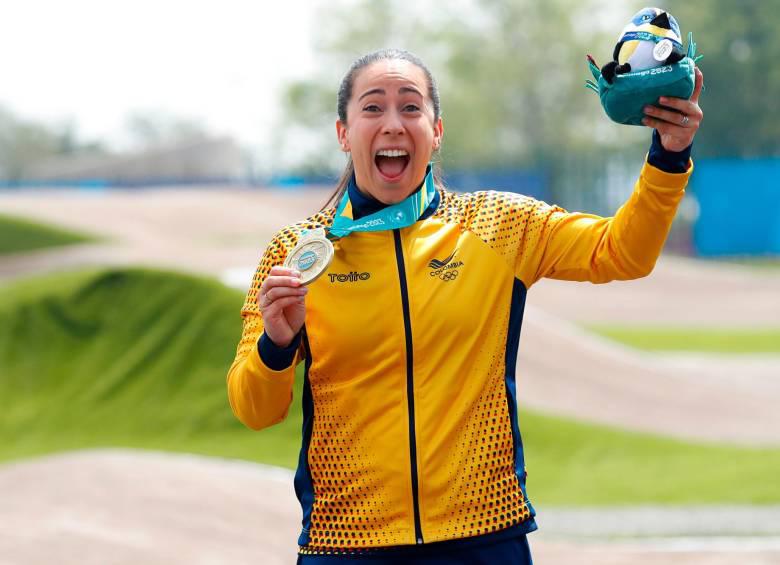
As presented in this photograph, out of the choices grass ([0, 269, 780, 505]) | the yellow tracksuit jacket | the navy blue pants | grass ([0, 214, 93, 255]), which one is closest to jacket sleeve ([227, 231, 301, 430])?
the yellow tracksuit jacket

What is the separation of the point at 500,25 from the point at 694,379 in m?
42.0

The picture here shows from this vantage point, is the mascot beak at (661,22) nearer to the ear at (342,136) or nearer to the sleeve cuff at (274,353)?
the ear at (342,136)

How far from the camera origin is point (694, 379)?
13.9 meters

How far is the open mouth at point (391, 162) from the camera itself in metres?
2.85

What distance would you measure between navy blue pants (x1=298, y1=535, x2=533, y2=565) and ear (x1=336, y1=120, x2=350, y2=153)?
1.03 meters

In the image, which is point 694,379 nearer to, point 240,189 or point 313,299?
point 313,299

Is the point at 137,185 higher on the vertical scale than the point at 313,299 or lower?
higher

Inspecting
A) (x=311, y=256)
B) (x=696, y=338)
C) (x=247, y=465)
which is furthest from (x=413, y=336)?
(x=696, y=338)

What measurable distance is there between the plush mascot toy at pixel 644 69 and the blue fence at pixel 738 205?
108 feet

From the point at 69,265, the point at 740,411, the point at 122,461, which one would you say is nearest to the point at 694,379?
the point at 740,411

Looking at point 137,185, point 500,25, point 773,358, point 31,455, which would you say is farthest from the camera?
point 500,25

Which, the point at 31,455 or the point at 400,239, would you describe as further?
the point at 31,455

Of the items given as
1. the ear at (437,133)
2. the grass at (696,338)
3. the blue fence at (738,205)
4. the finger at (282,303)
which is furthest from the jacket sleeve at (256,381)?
the blue fence at (738,205)

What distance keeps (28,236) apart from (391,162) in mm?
21318
